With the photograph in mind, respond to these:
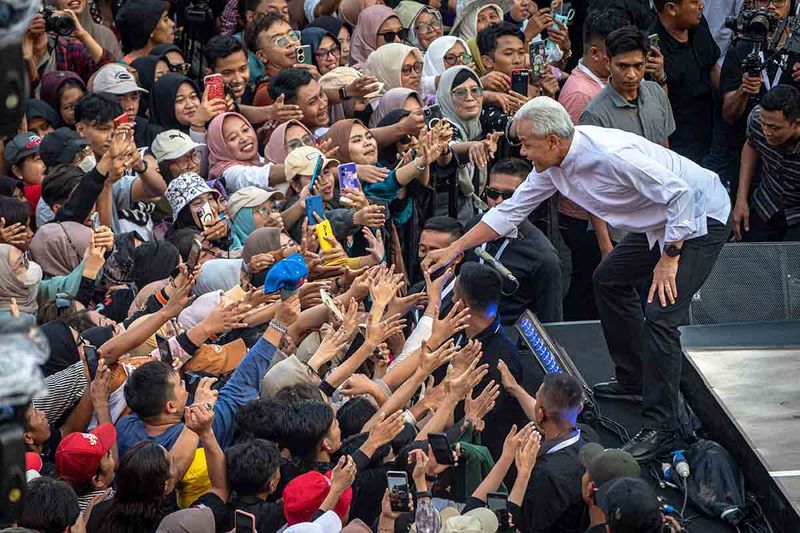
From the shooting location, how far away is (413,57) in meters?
8.77

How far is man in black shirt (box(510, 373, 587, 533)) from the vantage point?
5102 mm

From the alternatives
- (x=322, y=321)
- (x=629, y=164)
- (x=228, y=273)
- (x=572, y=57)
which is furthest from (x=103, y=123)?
(x=572, y=57)

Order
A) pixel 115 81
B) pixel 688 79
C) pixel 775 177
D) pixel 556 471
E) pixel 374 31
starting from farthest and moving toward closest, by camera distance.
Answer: pixel 374 31 < pixel 688 79 < pixel 775 177 < pixel 115 81 < pixel 556 471

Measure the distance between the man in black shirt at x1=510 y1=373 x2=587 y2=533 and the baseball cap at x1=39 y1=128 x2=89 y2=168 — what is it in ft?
9.62

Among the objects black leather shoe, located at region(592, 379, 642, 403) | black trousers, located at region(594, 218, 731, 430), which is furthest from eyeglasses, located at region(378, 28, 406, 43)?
black leather shoe, located at region(592, 379, 642, 403)

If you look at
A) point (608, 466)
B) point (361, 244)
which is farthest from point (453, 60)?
point (608, 466)

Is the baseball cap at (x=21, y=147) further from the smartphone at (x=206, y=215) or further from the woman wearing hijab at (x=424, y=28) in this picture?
the woman wearing hijab at (x=424, y=28)

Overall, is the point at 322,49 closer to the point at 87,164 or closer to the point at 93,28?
the point at 93,28

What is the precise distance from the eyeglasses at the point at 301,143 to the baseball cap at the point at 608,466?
3156 mm

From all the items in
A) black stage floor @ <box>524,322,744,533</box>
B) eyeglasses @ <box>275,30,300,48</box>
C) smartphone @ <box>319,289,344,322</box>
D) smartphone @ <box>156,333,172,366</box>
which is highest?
smartphone @ <box>319,289,344,322</box>

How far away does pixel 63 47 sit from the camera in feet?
27.4

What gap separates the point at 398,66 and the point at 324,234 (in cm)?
253


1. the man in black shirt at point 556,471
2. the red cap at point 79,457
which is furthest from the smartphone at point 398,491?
the red cap at point 79,457

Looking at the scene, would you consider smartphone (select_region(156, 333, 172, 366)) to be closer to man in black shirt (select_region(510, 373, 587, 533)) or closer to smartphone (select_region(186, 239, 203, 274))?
smartphone (select_region(186, 239, 203, 274))
